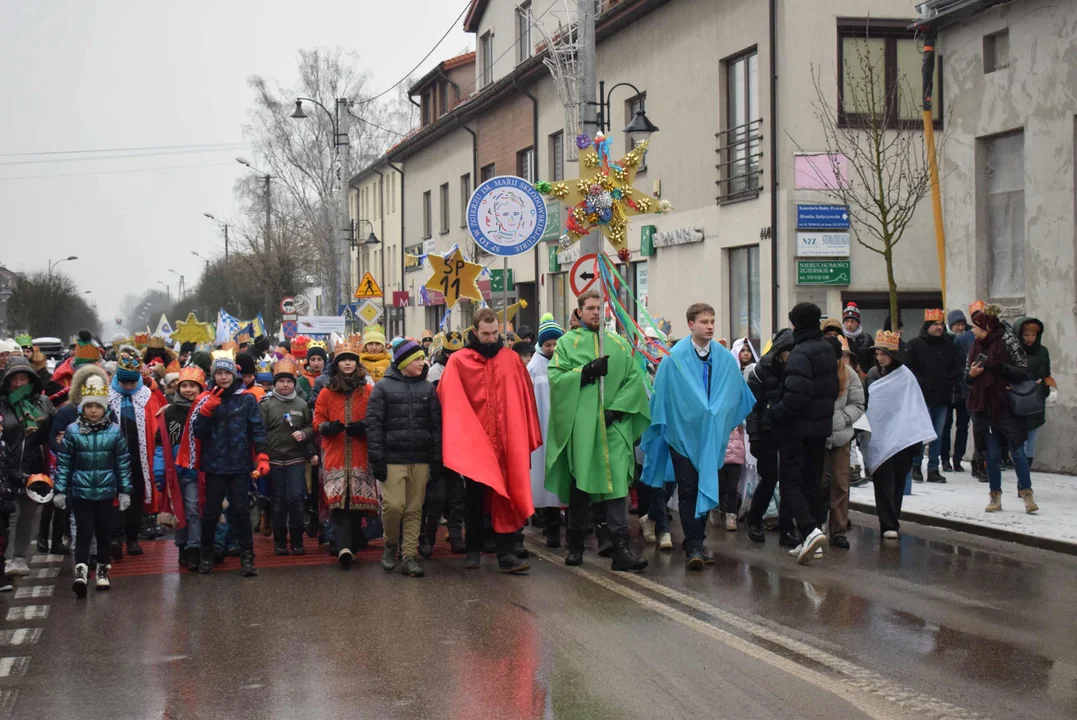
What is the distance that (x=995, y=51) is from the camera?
1700 cm

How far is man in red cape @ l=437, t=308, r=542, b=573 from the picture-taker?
9758 millimetres

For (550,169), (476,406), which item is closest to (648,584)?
(476,406)

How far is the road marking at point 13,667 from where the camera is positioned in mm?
6891

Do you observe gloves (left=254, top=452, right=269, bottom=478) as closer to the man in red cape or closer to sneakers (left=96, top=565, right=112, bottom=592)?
sneakers (left=96, top=565, right=112, bottom=592)

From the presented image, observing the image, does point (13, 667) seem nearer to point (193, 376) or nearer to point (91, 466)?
point (91, 466)

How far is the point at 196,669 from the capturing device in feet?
22.5

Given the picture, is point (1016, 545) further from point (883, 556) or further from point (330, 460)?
point (330, 460)

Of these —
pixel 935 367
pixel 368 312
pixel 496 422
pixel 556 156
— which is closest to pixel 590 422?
pixel 496 422

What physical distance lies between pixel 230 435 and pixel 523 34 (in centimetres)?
2742

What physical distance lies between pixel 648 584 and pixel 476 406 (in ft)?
6.33

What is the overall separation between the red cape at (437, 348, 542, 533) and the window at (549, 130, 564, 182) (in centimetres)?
2109

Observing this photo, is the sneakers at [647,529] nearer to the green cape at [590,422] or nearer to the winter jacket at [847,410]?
the green cape at [590,422]

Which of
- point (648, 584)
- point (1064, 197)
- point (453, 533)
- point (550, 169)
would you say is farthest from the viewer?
point (550, 169)

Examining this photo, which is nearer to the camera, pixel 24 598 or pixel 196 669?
pixel 196 669
